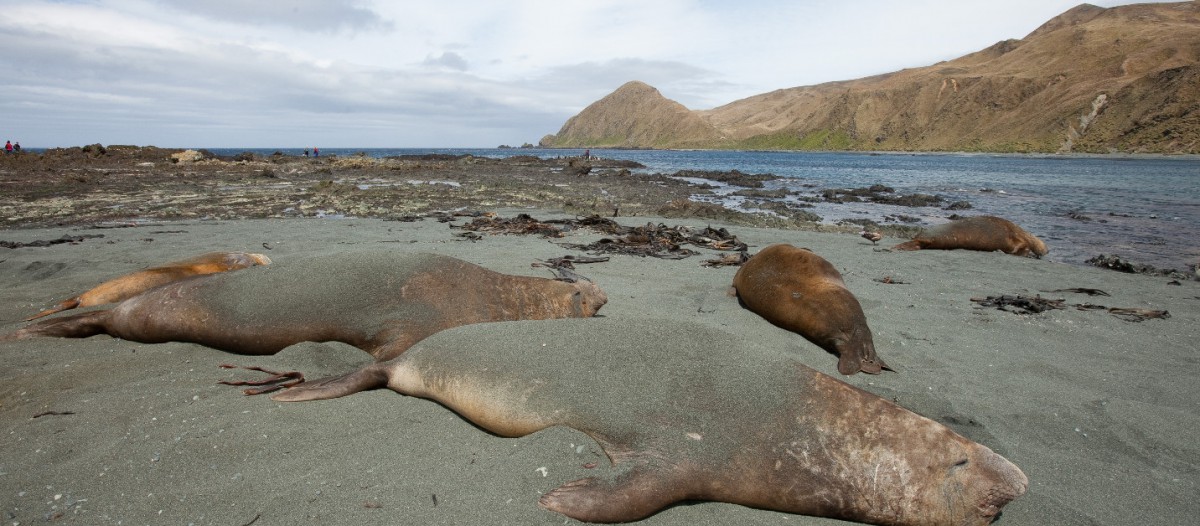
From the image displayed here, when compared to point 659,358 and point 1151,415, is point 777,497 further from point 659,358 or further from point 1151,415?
point 1151,415

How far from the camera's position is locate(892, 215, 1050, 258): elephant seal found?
9969 mm

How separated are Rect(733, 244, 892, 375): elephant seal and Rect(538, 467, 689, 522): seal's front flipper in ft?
7.36

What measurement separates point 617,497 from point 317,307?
289 cm

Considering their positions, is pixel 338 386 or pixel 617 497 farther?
pixel 338 386

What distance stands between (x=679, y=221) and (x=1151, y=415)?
34.5ft

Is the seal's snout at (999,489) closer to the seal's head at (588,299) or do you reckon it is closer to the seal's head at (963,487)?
the seal's head at (963,487)

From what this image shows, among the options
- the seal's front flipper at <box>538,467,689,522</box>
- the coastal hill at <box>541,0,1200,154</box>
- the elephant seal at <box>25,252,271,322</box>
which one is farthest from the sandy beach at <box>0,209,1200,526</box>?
the coastal hill at <box>541,0,1200,154</box>

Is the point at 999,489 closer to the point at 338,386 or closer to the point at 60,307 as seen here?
the point at 338,386

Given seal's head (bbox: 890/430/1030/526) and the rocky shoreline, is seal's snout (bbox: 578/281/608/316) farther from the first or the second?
the rocky shoreline

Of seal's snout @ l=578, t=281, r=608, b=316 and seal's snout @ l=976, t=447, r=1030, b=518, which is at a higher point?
seal's snout @ l=578, t=281, r=608, b=316

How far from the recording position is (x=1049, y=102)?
72.4 metres

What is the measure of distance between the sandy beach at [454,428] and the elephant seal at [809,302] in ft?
0.49

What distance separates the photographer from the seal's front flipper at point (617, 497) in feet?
8.05

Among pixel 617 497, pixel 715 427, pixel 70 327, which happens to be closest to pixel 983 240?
pixel 715 427
